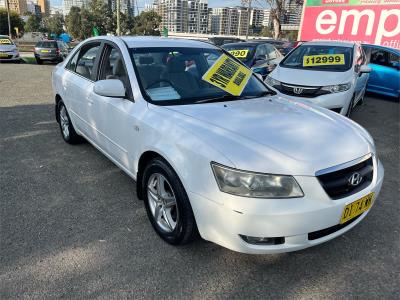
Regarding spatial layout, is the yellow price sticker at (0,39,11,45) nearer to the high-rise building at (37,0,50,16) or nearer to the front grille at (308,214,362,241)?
the front grille at (308,214,362,241)

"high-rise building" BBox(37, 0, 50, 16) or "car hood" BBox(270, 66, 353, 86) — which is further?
"high-rise building" BBox(37, 0, 50, 16)

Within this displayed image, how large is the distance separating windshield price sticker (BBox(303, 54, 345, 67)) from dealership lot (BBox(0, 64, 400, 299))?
3336 mm

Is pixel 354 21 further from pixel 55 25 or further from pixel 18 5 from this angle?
pixel 18 5

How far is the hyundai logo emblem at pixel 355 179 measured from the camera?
229 cm

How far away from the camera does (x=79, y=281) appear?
7.55ft

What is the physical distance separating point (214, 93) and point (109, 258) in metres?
1.72

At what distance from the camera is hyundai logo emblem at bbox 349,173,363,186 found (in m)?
2.29

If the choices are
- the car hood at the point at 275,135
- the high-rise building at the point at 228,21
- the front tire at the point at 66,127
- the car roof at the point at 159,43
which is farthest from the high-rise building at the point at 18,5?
the car hood at the point at 275,135

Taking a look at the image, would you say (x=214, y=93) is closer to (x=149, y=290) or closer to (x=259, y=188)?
(x=259, y=188)

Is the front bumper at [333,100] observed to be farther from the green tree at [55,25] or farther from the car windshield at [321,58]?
the green tree at [55,25]

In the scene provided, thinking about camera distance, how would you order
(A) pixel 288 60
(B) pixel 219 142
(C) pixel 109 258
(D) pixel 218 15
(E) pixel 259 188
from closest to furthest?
1. (E) pixel 259 188
2. (B) pixel 219 142
3. (C) pixel 109 258
4. (A) pixel 288 60
5. (D) pixel 218 15

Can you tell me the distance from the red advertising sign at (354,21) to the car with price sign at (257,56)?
803cm

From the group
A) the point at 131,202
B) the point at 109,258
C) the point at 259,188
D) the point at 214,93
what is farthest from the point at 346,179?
the point at 131,202

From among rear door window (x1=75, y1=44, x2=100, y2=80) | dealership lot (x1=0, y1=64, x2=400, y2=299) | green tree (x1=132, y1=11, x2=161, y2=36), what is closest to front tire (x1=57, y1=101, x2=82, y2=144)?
rear door window (x1=75, y1=44, x2=100, y2=80)
